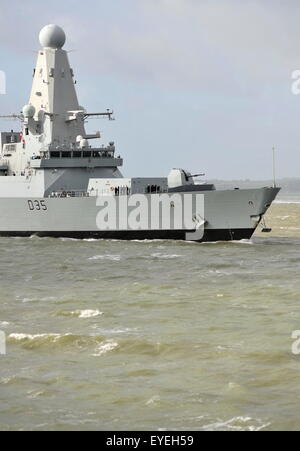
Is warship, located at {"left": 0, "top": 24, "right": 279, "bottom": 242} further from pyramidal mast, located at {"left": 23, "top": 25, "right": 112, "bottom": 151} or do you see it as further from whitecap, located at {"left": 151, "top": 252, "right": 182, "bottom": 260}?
whitecap, located at {"left": 151, "top": 252, "right": 182, "bottom": 260}

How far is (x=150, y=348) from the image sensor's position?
1444 centimetres

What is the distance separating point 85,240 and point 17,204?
4.58m

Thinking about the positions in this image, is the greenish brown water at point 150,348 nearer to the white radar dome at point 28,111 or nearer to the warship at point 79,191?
the warship at point 79,191

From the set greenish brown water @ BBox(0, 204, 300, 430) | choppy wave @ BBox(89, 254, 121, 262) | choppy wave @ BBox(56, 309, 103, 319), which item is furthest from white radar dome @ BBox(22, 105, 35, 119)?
choppy wave @ BBox(56, 309, 103, 319)

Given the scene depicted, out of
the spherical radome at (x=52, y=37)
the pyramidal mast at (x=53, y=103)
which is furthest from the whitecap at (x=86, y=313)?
the spherical radome at (x=52, y=37)

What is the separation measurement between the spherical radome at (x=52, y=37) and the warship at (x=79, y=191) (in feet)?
0.19

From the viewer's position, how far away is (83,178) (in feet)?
129

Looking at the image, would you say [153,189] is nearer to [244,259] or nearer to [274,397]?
[244,259]

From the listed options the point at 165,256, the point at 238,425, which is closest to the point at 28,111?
Answer: the point at 165,256

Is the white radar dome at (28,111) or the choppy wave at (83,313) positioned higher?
the white radar dome at (28,111)

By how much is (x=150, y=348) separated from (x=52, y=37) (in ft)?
104

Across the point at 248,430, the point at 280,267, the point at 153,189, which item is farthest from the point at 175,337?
the point at 153,189

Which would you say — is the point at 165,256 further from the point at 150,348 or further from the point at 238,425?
the point at 238,425

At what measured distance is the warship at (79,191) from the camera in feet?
114
